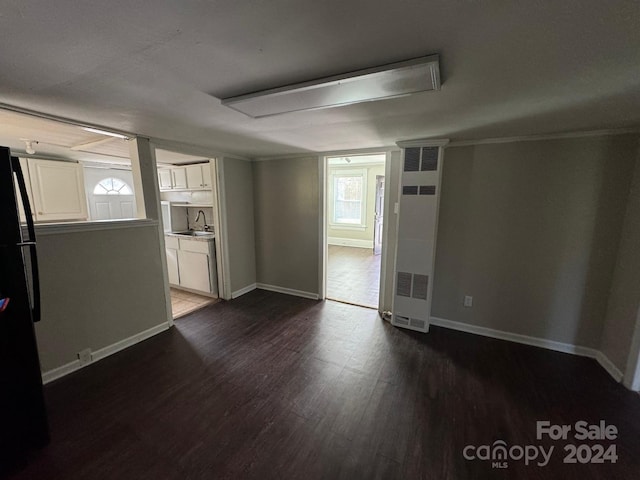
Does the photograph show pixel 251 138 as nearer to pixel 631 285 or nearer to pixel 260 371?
pixel 260 371

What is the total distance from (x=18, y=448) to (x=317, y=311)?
2707 millimetres

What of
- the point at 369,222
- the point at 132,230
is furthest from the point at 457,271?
the point at 369,222

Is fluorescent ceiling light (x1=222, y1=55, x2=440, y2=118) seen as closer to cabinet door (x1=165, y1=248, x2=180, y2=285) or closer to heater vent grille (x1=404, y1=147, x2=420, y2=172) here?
heater vent grille (x1=404, y1=147, x2=420, y2=172)

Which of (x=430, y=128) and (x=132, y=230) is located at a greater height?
(x=430, y=128)

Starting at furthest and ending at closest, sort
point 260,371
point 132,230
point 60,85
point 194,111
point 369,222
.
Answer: point 369,222, point 132,230, point 260,371, point 194,111, point 60,85

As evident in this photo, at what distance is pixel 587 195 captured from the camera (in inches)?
93.4

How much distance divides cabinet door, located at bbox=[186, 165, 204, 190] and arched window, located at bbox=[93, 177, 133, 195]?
2247mm

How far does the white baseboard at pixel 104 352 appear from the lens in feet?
7.03

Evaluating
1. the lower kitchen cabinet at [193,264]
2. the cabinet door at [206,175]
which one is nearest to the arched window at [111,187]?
the lower kitchen cabinet at [193,264]

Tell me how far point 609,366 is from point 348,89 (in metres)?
3.29

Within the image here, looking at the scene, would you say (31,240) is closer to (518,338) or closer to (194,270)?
(194,270)

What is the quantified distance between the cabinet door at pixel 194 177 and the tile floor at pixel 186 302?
68.8 inches

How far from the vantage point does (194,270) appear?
13.3 ft

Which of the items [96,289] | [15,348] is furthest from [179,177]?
[15,348]
